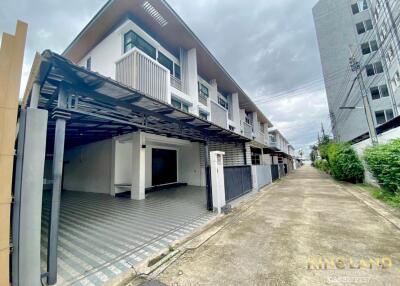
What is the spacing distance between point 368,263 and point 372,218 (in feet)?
10.3

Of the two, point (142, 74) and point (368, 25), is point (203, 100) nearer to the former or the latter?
point (142, 74)

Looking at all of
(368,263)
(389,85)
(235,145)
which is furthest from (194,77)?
(389,85)

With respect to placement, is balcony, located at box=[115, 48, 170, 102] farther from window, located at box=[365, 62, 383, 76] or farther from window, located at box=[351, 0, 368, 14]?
window, located at box=[351, 0, 368, 14]

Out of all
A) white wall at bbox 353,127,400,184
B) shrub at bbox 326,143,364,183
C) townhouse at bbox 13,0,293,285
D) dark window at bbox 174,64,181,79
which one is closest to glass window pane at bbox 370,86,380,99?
white wall at bbox 353,127,400,184

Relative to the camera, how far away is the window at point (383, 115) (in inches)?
690

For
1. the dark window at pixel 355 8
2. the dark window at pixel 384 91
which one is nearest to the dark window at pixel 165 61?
the dark window at pixel 384 91

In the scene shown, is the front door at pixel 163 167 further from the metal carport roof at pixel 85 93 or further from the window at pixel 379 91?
the window at pixel 379 91

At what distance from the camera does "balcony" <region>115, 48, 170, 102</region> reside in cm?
734

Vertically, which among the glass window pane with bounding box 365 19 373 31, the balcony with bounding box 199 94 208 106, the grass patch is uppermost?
the glass window pane with bounding box 365 19 373 31

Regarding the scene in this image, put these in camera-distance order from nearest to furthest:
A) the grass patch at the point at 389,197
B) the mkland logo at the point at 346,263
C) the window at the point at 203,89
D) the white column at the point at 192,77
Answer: the mkland logo at the point at 346,263
the grass patch at the point at 389,197
the white column at the point at 192,77
the window at the point at 203,89

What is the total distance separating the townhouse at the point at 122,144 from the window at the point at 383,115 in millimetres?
14194

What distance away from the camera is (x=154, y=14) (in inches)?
336

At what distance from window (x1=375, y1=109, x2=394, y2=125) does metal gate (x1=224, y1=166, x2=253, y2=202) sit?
18.1 m

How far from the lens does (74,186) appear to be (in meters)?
12.8
